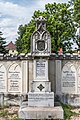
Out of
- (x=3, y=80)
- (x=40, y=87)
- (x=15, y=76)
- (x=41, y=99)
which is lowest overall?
(x=41, y=99)

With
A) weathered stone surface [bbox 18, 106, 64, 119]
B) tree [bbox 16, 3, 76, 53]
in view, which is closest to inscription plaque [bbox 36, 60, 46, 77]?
weathered stone surface [bbox 18, 106, 64, 119]

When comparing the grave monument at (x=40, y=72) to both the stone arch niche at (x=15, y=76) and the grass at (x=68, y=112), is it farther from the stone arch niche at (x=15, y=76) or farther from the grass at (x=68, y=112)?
the stone arch niche at (x=15, y=76)

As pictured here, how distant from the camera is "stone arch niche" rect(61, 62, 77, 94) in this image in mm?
12742

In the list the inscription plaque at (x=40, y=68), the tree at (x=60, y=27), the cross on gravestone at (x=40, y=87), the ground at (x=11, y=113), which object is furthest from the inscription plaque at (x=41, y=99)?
the tree at (x=60, y=27)

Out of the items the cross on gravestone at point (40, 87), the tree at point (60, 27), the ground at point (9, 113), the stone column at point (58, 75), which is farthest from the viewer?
the tree at point (60, 27)

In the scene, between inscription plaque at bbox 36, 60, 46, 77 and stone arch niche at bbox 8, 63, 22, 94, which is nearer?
inscription plaque at bbox 36, 60, 46, 77

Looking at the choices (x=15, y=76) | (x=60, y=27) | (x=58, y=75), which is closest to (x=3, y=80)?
(x=15, y=76)

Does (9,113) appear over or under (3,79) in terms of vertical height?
under

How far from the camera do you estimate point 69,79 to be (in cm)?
1275

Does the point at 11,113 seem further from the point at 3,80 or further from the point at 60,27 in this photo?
the point at 60,27

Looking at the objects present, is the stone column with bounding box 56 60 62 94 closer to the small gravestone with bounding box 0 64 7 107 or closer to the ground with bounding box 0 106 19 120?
the ground with bounding box 0 106 19 120

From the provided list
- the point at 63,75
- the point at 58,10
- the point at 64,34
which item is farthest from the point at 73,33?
the point at 63,75

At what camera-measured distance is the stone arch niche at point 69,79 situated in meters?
12.7

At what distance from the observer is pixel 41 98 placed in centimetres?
1148
